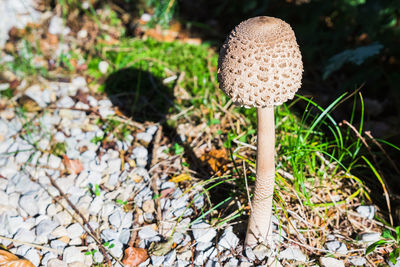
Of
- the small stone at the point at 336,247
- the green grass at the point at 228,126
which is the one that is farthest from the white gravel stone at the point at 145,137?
the small stone at the point at 336,247

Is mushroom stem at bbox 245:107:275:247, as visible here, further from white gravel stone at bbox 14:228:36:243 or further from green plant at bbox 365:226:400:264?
white gravel stone at bbox 14:228:36:243

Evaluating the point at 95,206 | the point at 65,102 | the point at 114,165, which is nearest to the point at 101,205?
the point at 95,206

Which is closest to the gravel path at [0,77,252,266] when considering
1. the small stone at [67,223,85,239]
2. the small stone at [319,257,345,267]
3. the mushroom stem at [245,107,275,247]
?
the small stone at [67,223,85,239]

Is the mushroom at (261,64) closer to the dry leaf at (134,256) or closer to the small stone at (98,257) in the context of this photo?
the dry leaf at (134,256)

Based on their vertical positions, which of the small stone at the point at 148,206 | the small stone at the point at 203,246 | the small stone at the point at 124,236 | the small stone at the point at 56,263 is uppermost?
the small stone at the point at 148,206

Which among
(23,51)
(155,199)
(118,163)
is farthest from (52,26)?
(155,199)

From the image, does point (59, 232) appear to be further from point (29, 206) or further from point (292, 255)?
point (292, 255)

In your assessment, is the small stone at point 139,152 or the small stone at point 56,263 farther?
the small stone at point 139,152
